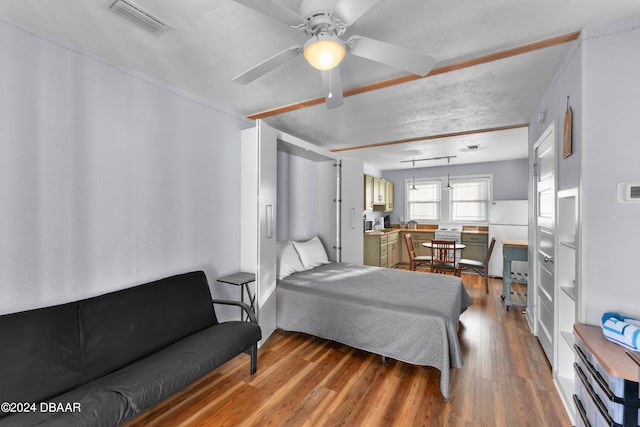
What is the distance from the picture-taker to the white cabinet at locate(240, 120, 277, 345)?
2830mm

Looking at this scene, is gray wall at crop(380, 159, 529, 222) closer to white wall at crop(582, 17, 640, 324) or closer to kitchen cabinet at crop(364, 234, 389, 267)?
kitchen cabinet at crop(364, 234, 389, 267)

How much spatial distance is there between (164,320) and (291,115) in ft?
8.20

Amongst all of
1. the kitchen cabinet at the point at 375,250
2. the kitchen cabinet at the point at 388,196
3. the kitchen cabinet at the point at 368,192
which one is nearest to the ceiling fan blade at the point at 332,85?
the kitchen cabinet at the point at 368,192

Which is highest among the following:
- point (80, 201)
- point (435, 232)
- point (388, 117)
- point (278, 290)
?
point (388, 117)

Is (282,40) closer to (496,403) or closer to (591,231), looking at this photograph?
(591,231)

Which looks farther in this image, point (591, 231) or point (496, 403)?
point (496, 403)

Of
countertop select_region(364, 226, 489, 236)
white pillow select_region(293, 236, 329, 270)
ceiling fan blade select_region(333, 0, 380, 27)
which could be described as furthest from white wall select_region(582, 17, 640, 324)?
countertop select_region(364, 226, 489, 236)

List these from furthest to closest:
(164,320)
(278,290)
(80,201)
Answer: (278,290)
(164,320)
(80,201)

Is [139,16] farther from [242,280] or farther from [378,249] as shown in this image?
[378,249]

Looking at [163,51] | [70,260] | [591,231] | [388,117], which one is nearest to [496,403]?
[591,231]

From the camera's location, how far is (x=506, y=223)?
17.5 ft

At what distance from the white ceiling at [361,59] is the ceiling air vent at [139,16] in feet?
0.16

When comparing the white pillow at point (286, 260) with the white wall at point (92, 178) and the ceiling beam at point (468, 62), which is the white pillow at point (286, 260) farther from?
the ceiling beam at point (468, 62)

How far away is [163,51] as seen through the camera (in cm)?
199
